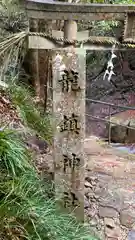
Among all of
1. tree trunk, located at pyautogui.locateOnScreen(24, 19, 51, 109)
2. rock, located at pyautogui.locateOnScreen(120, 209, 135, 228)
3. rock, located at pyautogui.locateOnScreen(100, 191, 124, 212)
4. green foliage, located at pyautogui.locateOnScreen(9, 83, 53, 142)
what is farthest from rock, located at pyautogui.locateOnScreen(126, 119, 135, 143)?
rock, located at pyautogui.locateOnScreen(120, 209, 135, 228)

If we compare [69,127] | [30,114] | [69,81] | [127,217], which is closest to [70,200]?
[69,127]

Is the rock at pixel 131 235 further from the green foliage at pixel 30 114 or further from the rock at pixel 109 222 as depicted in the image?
the green foliage at pixel 30 114

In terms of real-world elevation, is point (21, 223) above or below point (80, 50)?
below

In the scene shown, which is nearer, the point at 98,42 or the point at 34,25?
the point at 98,42

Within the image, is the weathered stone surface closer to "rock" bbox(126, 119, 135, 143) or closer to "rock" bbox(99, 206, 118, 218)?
"rock" bbox(99, 206, 118, 218)

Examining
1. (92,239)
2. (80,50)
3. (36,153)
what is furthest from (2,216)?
(36,153)

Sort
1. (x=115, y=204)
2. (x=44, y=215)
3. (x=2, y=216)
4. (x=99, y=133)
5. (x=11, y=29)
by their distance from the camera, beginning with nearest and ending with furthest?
(x=2, y=216)
(x=44, y=215)
(x=115, y=204)
(x=11, y=29)
(x=99, y=133)

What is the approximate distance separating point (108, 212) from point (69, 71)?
2.07m

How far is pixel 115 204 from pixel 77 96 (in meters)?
1.92

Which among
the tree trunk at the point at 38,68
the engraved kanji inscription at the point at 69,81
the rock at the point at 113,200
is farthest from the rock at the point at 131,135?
the engraved kanji inscription at the point at 69,81

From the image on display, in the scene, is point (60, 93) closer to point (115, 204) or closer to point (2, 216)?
point (2, 216)

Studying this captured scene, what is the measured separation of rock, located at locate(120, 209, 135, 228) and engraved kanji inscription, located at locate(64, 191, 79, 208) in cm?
83

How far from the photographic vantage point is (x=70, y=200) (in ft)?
13.6

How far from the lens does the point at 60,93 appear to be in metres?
3.81
